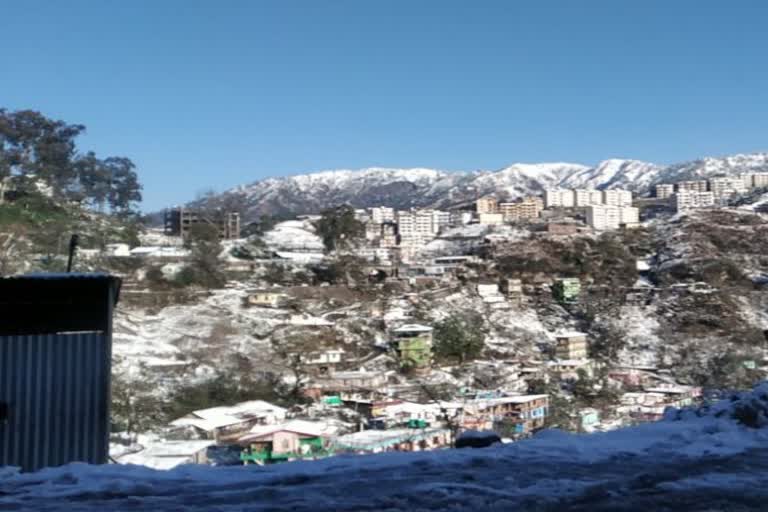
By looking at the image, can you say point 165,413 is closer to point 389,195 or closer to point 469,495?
point 469,495

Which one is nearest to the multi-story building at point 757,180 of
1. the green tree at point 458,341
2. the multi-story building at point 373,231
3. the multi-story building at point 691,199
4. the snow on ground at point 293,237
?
the multi-story building at point 691,199

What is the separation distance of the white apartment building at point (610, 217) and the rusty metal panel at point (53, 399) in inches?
1605

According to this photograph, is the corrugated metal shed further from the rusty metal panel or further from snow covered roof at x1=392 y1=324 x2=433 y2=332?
snow covered roof at x1=392 y1=324 x2=433 y2=332

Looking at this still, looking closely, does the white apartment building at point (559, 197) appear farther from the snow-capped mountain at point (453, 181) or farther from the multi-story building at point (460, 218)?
the snow-capped mountain at point (453, 181)

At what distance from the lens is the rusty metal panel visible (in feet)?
12.2

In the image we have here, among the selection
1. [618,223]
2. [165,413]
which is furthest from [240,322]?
[618,223]

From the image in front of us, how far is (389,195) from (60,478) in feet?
362

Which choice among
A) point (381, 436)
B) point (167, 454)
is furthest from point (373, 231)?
point (167, 454)

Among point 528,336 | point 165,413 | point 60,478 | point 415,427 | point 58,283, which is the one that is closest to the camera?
point 60,478

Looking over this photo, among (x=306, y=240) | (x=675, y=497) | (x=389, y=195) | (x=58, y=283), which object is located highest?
(x=389, y=195)

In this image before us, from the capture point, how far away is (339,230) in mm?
32906

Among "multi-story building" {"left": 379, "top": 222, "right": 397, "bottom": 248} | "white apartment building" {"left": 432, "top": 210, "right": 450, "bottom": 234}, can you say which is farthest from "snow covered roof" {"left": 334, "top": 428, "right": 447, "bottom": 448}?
"white apartment building" {"left": 432, "top": 210, "right": 450, "bottom": 234}

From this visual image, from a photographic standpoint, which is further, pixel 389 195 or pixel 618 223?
pixel 389 195

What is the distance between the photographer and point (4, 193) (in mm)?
28219
